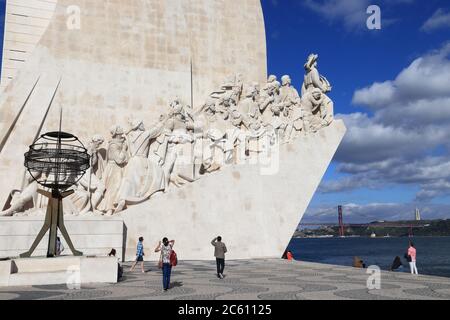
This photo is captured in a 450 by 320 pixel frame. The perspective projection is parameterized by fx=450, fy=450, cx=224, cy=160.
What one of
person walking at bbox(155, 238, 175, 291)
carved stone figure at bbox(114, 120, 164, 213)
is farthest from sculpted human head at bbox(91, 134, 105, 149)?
person walking at bbox(155, 238, 175, 291)

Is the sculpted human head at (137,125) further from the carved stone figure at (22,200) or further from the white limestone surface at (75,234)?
the carved stone figure at (22,200)

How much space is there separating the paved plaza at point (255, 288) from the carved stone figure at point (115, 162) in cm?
348

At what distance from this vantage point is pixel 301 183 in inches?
491

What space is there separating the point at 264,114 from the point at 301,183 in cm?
252

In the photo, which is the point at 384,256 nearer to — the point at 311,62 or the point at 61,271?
the point at 311,62

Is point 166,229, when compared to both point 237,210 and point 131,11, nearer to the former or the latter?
point 237,210

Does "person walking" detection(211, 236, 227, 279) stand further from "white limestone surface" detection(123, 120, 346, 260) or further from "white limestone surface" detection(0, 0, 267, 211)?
"white limestone surface" detection(0, 0, 267, 211)

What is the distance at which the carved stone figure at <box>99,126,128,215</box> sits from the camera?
11.1 m

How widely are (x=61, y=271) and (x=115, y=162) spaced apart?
16.3 feet

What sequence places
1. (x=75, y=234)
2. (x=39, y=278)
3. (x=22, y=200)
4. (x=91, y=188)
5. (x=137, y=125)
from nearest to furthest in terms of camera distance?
(x=39, y=278) < (x=75, y=234) < (x=22, y=200) < (x=91, y=188) < (x=137, y=125)

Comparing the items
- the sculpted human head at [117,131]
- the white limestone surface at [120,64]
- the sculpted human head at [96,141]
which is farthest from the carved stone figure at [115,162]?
the white limestone surface at [120,64]

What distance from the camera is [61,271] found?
255 inches

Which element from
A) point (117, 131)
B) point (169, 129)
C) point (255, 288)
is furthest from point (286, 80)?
point (255, 288)
